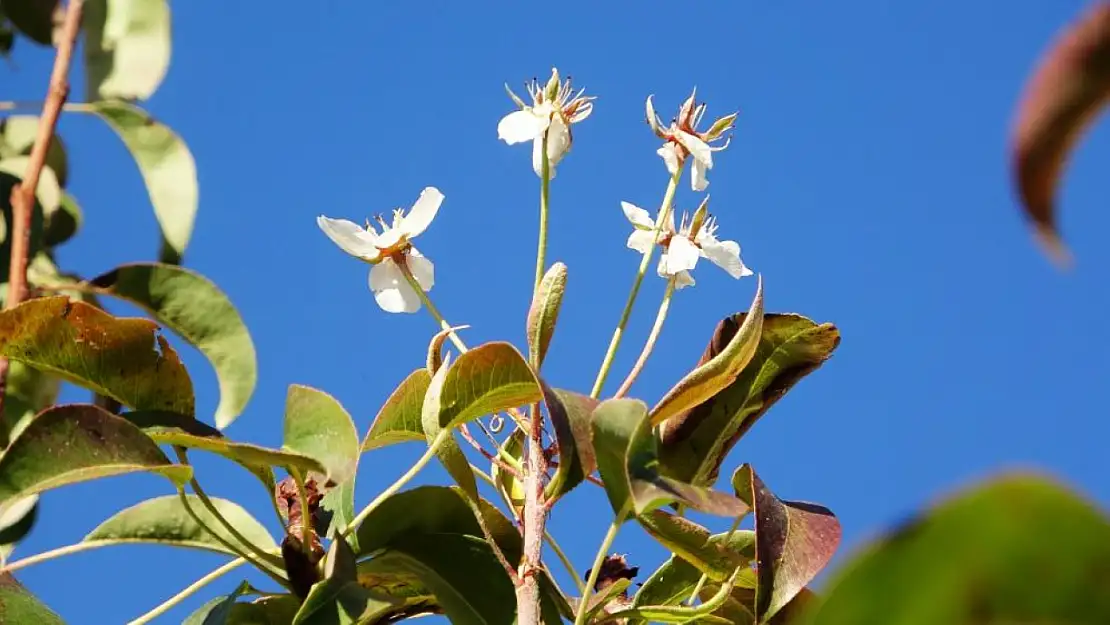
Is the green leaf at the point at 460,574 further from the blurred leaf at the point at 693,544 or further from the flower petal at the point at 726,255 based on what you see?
the flower petal at the point at 726,255

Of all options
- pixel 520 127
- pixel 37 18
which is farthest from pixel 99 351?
pixel 37 18

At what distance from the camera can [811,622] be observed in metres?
0.40

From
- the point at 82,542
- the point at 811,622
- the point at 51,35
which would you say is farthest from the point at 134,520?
the point at 811,622

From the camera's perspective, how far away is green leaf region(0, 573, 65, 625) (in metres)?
1.12

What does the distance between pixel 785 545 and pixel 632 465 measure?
0.20 metres

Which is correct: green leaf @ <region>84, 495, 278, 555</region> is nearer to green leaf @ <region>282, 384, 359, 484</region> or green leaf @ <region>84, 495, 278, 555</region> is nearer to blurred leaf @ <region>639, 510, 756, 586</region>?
green leaf @ <region>282, 384, 359, 484</region>

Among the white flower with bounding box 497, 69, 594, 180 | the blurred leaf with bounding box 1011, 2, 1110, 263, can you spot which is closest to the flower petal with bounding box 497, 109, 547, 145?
the white flower with bounding box 497, 69, 594, 180

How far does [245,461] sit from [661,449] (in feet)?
1.25

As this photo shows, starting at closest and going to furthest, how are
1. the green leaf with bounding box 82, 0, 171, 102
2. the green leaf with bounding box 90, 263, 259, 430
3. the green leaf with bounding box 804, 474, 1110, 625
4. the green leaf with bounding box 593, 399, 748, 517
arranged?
the green leaf with bounding box 804, 474, 1110, 625, the green leaf with bounding box 593, 399, 748, 517, the green leaf with bounding box 90, 263, 259, 430, the green leaf with bounding box 82, 0, 171, 102

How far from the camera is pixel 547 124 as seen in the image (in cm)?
140

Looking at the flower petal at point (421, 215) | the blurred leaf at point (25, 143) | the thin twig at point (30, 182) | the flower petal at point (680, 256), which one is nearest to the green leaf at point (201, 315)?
the thin twig at point (30, 182)

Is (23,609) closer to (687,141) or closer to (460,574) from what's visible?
(460,574)

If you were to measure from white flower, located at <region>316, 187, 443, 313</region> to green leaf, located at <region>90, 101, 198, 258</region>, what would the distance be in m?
0.28

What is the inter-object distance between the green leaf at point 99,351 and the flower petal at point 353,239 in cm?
26
